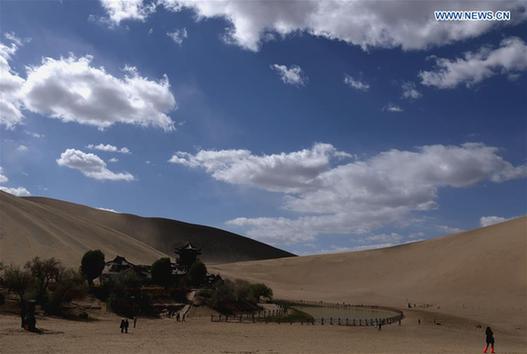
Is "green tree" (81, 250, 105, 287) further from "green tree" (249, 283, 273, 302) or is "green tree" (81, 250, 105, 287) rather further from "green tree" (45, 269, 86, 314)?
"green tree" (249, 283, 273, 302)

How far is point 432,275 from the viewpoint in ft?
318

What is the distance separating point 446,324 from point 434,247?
73.5 metres

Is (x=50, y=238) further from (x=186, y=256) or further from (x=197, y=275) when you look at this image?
(x=197, y=275)

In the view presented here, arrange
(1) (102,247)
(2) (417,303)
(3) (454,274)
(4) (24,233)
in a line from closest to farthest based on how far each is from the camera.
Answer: (2) (417,303)
(4) (24,233)
(3) (454,274)
(1) (102,247)

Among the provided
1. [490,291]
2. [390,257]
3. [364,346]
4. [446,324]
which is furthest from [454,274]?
[364,346]

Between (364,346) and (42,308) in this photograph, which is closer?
(364,346)

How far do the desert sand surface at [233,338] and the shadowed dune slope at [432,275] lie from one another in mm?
14506

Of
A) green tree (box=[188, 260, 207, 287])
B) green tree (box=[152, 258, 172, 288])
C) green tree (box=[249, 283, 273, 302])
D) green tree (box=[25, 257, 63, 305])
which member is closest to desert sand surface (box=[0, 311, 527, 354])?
green tree (box=[25, 257, 63, 305])

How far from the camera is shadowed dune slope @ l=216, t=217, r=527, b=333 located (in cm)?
7262

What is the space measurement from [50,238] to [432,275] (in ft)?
211

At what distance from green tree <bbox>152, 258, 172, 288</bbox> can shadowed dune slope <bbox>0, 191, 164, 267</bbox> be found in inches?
796

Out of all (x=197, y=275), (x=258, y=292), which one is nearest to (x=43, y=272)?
(x=197, y=275)

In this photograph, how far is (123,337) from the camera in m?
32.0

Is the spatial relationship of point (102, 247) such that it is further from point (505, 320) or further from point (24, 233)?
point (505, 320)
